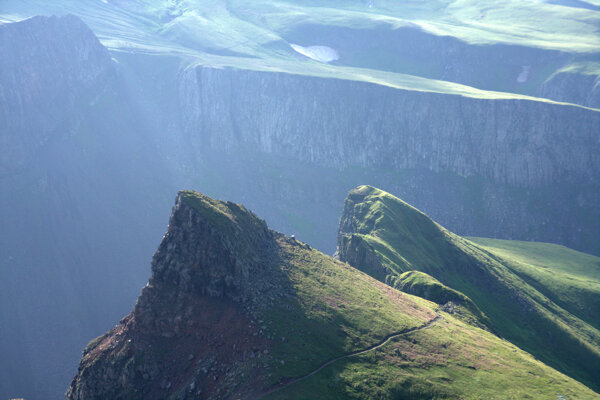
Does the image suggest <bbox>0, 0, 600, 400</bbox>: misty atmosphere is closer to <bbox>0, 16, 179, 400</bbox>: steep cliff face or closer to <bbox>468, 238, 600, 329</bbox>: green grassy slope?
<bbox>0, 16, 179, 400</bbox>: steep cliff face

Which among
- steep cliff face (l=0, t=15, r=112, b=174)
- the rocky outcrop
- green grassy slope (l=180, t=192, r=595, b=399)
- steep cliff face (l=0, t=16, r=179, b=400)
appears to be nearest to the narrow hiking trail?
green grassy slope (l=180, t=192, r=595, b=399)

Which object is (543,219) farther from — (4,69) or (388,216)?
(4,69)

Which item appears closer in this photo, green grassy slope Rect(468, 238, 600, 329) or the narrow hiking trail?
the narrow hiking trail

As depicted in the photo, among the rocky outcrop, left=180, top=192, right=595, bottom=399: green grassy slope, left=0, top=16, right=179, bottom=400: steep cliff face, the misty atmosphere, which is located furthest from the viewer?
left=0, top=16, right=179, bottom=400: steep cliff face

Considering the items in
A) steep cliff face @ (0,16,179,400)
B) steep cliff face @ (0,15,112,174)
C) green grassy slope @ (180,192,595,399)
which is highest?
steep cliff face @ (0,15,112,174)

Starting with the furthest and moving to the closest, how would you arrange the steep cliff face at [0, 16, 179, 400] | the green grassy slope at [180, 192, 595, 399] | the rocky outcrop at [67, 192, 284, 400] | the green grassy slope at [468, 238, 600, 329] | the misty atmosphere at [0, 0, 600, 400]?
1. the steep cliff face at [0, 16, 179, 400]
2. the green grassy slope at [468, 238, 600, 329]
3. the misty atmosphere at [0, 0, 600, 400]
4. the rocky outcrop at [67, 192, 284, 400]
5. the green grassy slope at [180, 192, 595, 399]

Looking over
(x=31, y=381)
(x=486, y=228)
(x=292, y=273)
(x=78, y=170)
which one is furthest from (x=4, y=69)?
(x=486, y=228)

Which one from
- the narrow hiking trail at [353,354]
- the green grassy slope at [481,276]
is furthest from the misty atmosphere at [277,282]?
the green grassy slope at [481,276]

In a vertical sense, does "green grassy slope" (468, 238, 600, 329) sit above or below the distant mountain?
below
